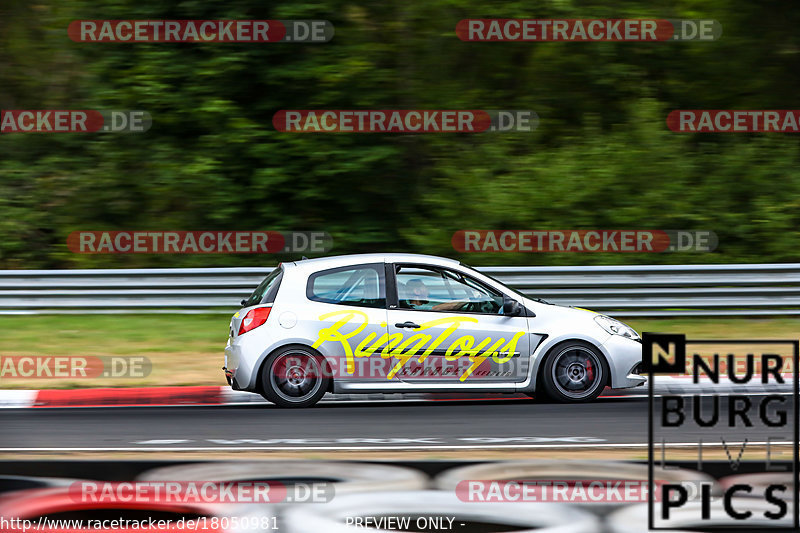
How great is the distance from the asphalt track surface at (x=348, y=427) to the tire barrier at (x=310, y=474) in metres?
0.95

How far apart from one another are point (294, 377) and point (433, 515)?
13.2 ft

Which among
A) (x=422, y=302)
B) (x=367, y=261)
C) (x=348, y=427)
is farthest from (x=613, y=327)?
(x=348, y=427)

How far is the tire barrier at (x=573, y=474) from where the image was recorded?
6137 mm

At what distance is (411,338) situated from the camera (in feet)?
30.6

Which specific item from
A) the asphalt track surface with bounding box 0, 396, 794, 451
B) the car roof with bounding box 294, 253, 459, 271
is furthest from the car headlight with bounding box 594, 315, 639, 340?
the car roof with bounding box 294, 253, 459, 271

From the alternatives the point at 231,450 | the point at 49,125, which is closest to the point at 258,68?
the point at 49,125

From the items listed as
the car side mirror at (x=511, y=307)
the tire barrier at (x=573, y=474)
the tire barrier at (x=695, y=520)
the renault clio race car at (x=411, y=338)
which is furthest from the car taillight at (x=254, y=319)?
the tire barrier at (x=695, y=520)

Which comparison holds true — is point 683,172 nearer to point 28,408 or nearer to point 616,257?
point 616,257

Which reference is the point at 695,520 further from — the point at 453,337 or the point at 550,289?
the point at 550,289

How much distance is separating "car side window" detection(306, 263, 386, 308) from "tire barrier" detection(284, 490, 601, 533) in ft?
12.0

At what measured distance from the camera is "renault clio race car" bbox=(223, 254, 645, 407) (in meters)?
9.35

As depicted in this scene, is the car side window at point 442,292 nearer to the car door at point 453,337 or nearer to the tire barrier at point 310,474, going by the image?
the car door at point 453,337

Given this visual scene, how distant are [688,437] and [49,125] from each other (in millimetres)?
13892

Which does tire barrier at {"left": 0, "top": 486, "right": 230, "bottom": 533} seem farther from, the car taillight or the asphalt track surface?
the car taillight
